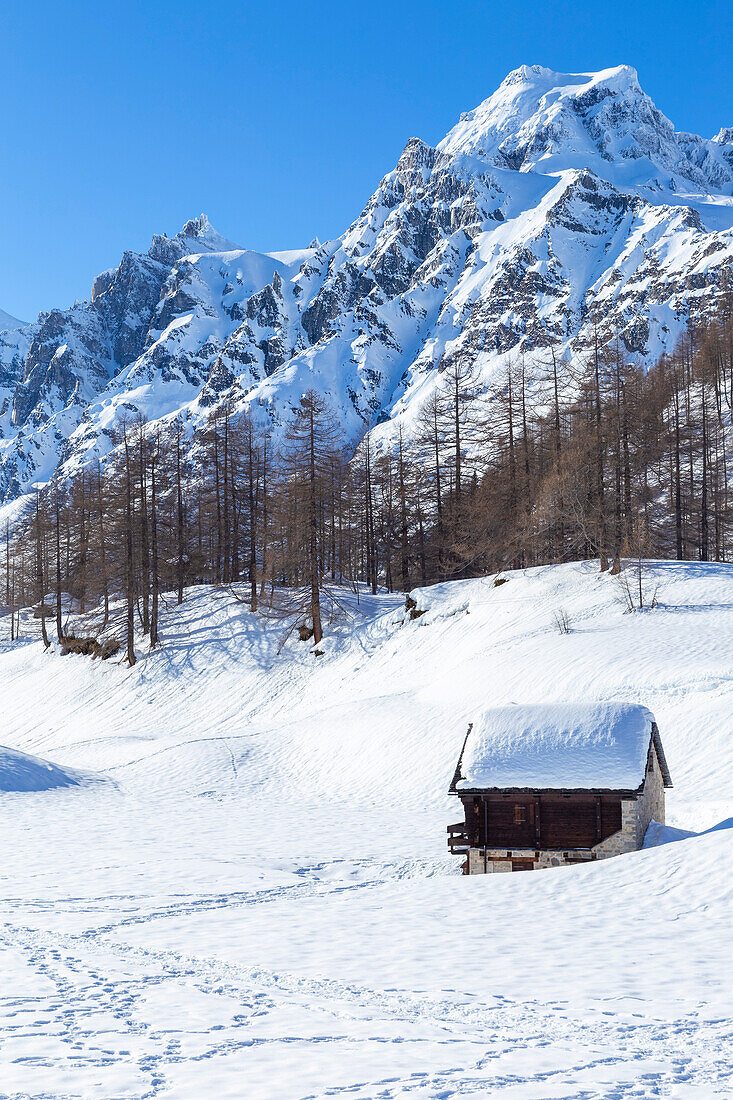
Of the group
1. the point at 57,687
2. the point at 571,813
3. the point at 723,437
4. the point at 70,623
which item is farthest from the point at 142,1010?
the point at 723,437

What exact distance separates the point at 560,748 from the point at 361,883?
5456mm

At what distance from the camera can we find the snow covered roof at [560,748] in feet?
60.0

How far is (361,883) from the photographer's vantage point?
1723cm

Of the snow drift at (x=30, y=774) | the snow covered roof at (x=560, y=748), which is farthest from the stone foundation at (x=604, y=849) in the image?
the snow drift at (x=30, y=774)

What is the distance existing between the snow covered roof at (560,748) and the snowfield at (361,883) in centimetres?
189

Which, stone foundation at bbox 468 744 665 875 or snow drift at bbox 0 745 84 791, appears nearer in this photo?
stone foundation at bbox 468 744 665 875

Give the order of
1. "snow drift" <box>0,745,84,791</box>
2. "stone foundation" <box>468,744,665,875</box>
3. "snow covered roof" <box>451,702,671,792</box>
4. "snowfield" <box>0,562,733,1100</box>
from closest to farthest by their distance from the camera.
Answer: "snowfield" <box>0,562,733,1100</box> < "stone foundation" <box>468,744,665,875</box> < "snow covered roof" <box>451,702,671,792</box> < "snow drift" <box>0,745,84,791</box>

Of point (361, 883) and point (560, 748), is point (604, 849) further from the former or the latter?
point (361, 883)

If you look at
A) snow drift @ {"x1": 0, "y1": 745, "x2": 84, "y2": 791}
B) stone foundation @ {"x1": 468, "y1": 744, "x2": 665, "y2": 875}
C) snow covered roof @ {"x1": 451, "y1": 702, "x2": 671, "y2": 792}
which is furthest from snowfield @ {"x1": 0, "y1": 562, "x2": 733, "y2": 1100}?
snow covered roof @ {"x1": 451, "y1": 702, "x2": 671, "y2": 792}

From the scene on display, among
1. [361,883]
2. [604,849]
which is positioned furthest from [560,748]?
[361,883]

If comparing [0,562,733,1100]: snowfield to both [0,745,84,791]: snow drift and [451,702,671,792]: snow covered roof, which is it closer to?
[0,745,84,791]: snow drift

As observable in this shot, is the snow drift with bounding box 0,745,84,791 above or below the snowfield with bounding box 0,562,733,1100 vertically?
below

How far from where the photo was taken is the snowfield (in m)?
8.08

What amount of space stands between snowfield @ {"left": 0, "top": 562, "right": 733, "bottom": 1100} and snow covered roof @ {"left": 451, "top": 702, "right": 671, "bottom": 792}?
6.21 feet
